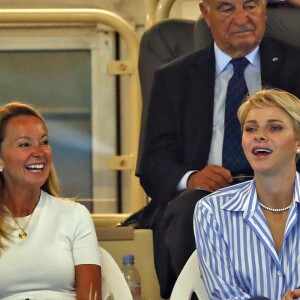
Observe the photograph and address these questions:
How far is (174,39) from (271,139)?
1012mm

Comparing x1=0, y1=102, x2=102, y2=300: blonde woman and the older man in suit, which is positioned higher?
the older man in suit

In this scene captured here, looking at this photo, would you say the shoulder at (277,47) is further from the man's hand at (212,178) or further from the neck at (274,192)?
the neck at (274,192)

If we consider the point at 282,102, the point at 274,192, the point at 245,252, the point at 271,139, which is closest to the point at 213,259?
the point at 245,252

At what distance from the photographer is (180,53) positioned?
11.9 feet

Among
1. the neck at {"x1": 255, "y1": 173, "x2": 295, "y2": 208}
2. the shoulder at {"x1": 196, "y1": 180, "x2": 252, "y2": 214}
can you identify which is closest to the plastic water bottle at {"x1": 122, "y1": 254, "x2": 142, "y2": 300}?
the shoulder at {"x1": 196, "y1": 180, "x2": 252, "y2": 214}

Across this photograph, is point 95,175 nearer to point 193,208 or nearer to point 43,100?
point 43,100

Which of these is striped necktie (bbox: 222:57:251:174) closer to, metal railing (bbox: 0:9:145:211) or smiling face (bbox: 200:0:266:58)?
smiling face (bbox: 200:0:266:58)

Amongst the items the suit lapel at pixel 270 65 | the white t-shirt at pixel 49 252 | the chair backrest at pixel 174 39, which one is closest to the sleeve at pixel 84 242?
the white t-shirt at pixel 49 252

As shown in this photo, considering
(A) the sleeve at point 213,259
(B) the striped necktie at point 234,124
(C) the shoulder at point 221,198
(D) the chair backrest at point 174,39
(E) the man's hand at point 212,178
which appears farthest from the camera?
(D) the chair backrest at point 174,39

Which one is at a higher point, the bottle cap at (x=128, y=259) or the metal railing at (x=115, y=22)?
the metal railing at (x=115, y=22)

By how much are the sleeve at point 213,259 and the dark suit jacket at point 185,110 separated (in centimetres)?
45

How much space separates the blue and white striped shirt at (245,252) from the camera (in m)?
2.63

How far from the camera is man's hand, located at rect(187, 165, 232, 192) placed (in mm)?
2996

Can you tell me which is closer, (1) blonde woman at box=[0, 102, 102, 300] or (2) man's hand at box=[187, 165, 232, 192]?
(1) blonde woman at box=[0, 102, 102, 300]
